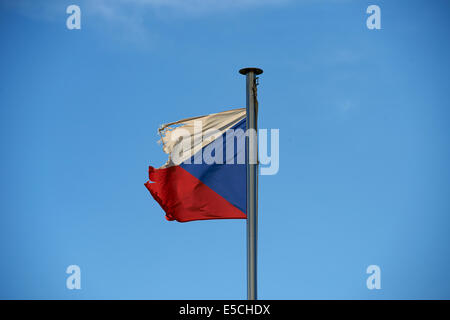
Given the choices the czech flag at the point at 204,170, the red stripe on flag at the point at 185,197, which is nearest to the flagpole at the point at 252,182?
the czech flag at the point at 204,170

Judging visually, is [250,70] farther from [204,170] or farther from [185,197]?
[185,197]

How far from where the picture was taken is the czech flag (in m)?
16.2

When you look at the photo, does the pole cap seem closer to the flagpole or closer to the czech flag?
the flagpole

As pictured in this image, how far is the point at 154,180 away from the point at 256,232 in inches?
151

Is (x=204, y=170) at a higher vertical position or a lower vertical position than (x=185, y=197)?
higher

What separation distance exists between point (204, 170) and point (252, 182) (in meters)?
2.29

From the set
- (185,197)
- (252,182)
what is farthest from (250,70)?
(185,197)

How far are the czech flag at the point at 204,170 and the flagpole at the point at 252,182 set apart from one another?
38.6 inches

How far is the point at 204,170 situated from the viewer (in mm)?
16641

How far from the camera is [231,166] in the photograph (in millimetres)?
16406

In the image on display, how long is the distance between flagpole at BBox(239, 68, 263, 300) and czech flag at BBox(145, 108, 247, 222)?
3.22 ft

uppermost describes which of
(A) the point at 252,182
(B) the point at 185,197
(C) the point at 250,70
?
(C) the point at 250,70

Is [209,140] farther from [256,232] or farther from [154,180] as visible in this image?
[256,232]
